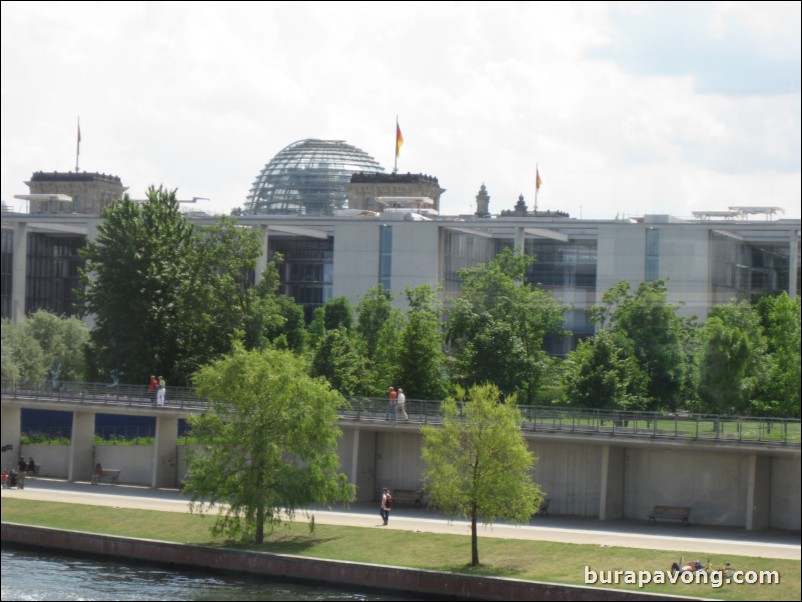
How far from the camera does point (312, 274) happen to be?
82375 millimetres

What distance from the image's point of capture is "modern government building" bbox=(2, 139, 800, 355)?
60906 mm

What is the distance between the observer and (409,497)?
1619 inches

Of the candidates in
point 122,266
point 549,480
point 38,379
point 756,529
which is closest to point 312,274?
point 122,266

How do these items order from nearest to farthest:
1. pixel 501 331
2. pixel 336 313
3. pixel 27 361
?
pixel 501 331 → pixel 27 361 → pixel 336 313

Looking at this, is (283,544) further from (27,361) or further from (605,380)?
(27,361)

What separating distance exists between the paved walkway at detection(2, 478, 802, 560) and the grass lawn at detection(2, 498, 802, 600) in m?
0.92

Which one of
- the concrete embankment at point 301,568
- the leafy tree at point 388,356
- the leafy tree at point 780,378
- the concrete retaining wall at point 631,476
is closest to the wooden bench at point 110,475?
the leafy tree at point 388,356

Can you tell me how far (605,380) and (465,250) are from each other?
96.0 ft

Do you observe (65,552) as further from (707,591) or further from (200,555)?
(707,591)

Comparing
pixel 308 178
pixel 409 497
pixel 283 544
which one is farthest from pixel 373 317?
pixel 308 178

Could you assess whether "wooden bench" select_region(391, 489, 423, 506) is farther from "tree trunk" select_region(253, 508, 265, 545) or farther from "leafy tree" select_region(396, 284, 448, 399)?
"tree trunk" select_region(253, 508, 265, 545)

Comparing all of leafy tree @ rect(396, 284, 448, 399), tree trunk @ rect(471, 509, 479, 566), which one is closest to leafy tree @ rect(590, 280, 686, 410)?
leafy tree @ rect(396, 284, 448, 399)

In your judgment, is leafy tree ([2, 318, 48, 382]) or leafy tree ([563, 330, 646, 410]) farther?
leafy tree ([2, 318, 48, 382])

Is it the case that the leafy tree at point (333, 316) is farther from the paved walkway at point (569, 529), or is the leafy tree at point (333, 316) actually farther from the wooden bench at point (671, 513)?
the wooden bench at point (671, 513)
